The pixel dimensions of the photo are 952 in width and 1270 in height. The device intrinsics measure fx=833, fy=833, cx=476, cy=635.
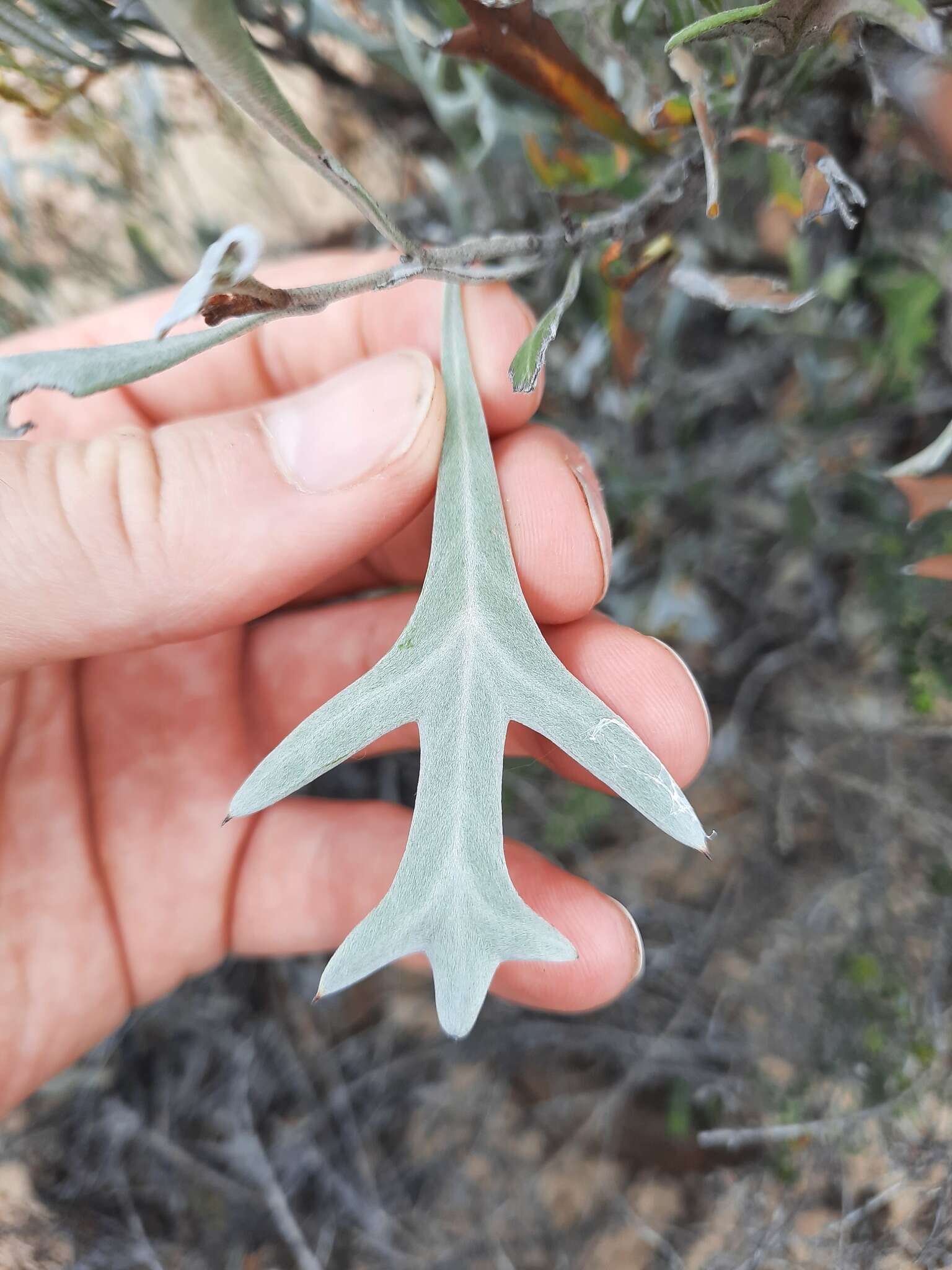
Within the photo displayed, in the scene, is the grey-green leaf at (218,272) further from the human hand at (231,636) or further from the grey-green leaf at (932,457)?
the grey-green leaf at (932,457)

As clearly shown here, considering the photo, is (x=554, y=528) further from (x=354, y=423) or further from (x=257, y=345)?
(x=257, y=345)

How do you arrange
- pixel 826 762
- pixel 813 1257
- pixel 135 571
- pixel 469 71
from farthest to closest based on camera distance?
1. pixel 826 762
2. pixel 813 1257
3. pixel 469 71
4. pixel 135 571

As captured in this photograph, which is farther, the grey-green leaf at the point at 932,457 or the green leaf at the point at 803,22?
the grey-green leaf at the point at 932,457

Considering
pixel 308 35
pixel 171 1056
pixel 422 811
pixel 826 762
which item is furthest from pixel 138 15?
pixel 171 1056

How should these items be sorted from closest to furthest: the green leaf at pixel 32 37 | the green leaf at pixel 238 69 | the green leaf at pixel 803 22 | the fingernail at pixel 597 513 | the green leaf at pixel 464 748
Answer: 1. the green leaf at pixel 238 69
2. the green leaf at pixel 803 22
3. the green leaf at pixel 464 748
4. the green leaf at pixel 32 37
5. the fingernail at pixel 597 513

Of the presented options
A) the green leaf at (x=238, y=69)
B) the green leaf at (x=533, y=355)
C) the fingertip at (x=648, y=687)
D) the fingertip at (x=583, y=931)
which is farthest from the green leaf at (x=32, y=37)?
the fingertip at (x=583, y=931)

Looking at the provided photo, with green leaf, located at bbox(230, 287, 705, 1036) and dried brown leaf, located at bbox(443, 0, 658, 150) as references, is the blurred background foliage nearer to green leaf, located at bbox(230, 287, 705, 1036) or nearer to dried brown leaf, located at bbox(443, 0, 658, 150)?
dried brown leaf, located at bbox(443, 0, 658, 150)

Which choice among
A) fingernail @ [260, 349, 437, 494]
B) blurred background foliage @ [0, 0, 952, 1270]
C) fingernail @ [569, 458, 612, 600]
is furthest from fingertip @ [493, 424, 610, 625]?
blurred background foliage @ [0, 0, 952, 1270]

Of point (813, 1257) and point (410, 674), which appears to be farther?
point (813, 1257)

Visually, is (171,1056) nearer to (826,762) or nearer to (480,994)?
(480,994)
